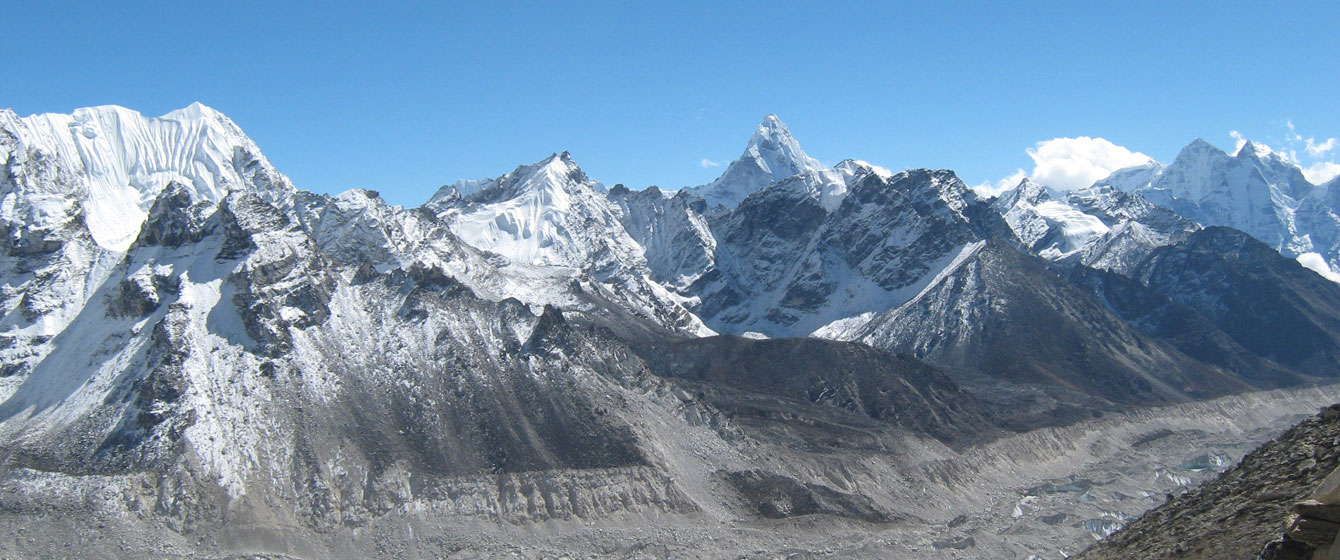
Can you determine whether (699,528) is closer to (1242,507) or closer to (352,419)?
(352,419)

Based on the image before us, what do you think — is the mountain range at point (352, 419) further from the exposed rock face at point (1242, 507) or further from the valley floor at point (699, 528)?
the exposed rock face at point (1242, 507)

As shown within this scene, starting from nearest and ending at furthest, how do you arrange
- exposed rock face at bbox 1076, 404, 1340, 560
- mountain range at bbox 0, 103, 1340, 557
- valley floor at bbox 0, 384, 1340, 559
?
1. exposed rock face at bbox 1076, 404, 1340, 560
2. valley floor at bbox 0, 384, 1340, 559
3. mountain range at bbox 0, 103, 1340, 557

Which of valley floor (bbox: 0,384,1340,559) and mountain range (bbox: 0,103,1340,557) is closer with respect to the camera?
valley floor (bbox: 0,384,1340,559)

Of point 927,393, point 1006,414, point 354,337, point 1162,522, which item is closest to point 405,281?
point 354,337

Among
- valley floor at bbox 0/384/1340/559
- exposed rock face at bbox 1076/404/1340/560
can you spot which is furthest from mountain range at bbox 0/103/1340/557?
exposed rock face at bbox 1076/404/1340/560

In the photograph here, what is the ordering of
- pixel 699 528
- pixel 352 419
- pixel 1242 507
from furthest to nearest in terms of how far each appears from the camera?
pixel 352 419
pixel 699 528
pixel 1242 507

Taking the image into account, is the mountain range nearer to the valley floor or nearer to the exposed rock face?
the valley floor

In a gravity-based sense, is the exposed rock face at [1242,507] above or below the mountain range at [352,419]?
below

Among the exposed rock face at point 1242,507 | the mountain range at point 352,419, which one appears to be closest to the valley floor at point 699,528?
the mountain range at point 352,419

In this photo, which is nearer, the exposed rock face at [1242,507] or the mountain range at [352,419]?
the exposed rock face at [1242,507]

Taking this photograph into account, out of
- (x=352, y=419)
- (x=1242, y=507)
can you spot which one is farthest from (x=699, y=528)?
(x=1242, y=507)

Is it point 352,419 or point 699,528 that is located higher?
point 352,419
